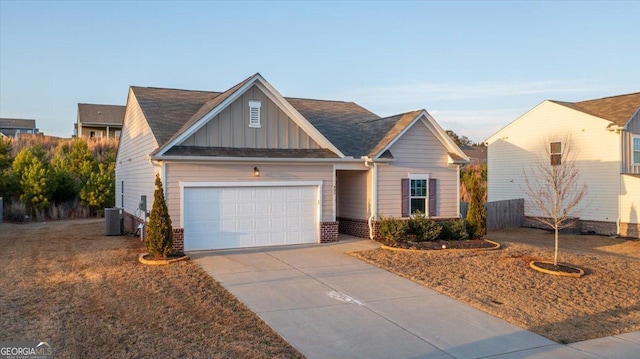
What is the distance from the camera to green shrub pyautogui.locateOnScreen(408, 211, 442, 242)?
16.2 meters

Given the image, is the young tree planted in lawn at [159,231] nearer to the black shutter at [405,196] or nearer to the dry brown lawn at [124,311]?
the dry brown lawn at [124,311]

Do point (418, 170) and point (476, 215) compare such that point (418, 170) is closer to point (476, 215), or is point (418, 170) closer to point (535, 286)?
point (476, 215)

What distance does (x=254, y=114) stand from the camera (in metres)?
15.8

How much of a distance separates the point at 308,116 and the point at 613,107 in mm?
14398

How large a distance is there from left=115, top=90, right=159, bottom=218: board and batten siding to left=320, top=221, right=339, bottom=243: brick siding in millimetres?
5447

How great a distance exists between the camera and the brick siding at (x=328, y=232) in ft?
53.9

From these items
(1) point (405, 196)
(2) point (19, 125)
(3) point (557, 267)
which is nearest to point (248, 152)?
(1) point (405, 196)

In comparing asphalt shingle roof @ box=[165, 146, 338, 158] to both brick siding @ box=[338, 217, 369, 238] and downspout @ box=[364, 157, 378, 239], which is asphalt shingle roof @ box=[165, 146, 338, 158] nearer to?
downspout @ box=[364, 157, 378, 239]

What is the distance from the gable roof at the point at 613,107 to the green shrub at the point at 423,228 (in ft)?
36.3

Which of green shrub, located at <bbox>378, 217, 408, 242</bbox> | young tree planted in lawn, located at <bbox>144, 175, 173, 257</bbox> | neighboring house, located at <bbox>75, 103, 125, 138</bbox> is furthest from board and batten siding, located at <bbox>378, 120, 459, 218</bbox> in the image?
neighboring house, located at <bbox>75, 103, 125, 138</bbox>

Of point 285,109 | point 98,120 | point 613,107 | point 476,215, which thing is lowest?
point 476,215

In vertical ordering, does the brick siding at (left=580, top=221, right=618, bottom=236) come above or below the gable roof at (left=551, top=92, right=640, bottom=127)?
below

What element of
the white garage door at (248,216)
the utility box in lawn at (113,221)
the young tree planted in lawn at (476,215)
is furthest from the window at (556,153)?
the utility box in lawn at (113,221)

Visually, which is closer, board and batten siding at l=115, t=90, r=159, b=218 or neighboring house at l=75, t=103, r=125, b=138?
board and batten siding at l=115, t=90, r=159, b=218
